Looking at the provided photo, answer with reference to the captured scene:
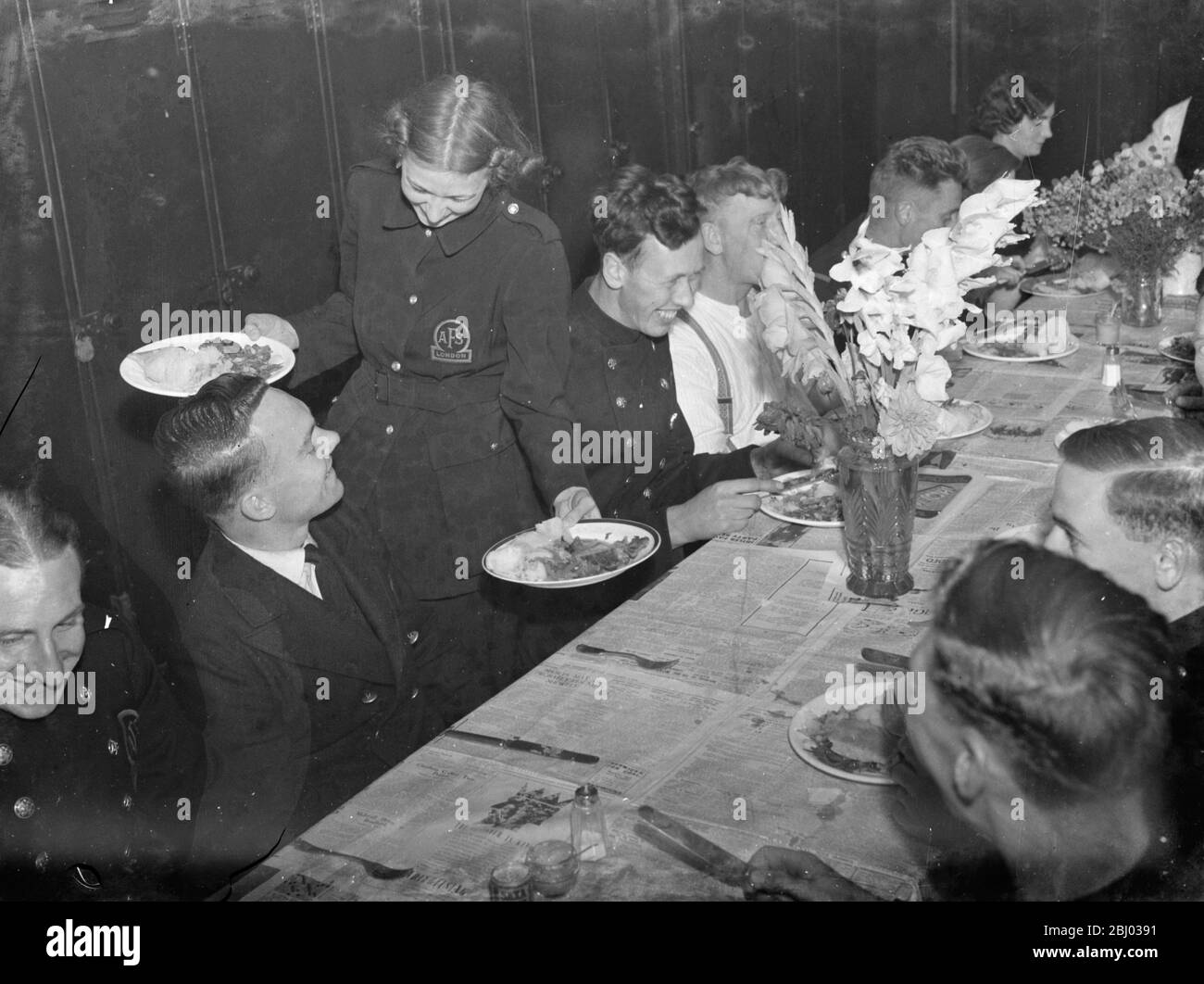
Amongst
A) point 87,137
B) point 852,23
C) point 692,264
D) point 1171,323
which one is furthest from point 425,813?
point 852,23

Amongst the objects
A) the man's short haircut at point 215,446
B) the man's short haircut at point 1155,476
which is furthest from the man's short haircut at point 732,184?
the man's short haircut at point 1155,476

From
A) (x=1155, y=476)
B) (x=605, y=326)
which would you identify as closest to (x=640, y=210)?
(x=605, y=326)

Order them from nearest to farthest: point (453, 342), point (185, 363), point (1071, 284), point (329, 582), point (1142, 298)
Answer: point (329, 582) → point (185, 363) → point (453, 342) → point (1142, 298) → point (1071, 284)

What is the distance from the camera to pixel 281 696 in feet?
7.43

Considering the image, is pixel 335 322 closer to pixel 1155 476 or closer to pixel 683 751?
pixel 683 751

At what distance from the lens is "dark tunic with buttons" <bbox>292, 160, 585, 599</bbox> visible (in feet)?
9.96

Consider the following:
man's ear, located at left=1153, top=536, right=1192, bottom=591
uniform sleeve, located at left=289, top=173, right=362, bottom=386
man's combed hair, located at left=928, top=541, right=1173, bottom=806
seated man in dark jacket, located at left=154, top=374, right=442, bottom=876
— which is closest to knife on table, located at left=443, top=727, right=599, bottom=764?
seated man in dark jacket, located at left=154, top=374, right=442, bottom=876

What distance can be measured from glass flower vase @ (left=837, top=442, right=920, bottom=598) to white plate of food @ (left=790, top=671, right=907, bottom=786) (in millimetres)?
383

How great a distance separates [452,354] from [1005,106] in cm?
287

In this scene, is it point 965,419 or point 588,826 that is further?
point 965,419

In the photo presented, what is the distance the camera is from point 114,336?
2.65 m

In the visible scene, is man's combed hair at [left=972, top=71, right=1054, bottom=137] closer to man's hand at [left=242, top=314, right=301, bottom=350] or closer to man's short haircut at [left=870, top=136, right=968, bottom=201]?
man's short haircut at [left=870, top=136, right=968, bottom=201]

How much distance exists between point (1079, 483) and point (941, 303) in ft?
1.18
